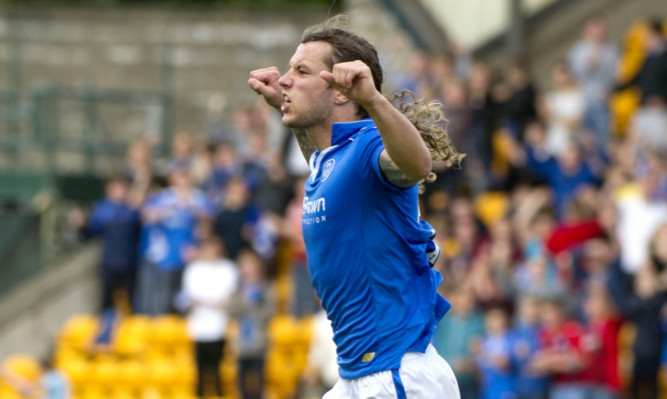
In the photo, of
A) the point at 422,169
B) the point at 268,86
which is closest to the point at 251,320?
the point at 268,86

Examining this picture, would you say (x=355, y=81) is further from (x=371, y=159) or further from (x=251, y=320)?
(x=251, y=320)

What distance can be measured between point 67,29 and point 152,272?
22.3 ft

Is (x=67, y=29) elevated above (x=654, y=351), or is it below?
above

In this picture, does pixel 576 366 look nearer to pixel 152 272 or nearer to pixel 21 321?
pixel 152 272

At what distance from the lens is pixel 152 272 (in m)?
15.9

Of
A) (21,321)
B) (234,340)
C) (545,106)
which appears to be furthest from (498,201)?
(21,321)

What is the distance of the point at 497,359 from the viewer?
38.8 feet

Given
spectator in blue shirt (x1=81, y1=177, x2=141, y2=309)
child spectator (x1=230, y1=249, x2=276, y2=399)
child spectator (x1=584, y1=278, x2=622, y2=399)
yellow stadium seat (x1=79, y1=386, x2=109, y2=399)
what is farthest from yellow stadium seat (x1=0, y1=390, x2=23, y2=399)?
child spectator (x1=584, y1=278, x2=622, y2=399)

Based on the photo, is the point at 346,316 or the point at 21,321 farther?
the point at 21,321

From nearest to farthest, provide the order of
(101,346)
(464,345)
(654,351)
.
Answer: (654,351)
(464,345)
(101,346)

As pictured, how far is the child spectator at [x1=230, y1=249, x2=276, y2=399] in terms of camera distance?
45.8 feet

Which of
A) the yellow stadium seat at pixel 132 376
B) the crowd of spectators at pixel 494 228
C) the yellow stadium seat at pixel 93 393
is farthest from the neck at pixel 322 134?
the yellow stadium seat at pixel 93 393

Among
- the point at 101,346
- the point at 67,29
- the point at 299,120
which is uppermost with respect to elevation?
the point at 67,29

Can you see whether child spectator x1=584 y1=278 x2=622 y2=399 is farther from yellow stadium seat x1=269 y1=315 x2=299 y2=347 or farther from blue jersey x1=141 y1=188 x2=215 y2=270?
blue jersey x1=141 y1=188 x2=215 y2=270
